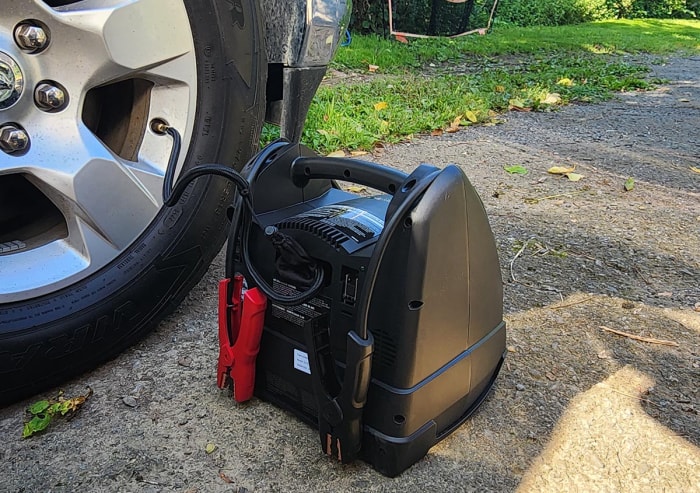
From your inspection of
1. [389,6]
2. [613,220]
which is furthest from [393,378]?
[389,6]

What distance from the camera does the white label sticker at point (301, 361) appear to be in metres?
1.29

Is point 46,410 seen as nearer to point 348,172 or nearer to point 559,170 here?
point 348,172

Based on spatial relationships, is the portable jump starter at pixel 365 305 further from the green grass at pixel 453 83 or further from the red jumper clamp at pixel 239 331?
the green grass at pixel 453 83

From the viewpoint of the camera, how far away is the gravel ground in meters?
1.22

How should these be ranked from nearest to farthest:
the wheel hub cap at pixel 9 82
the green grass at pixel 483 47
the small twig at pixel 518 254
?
1. the wheel hub cap at pixel 9 82
2. the small twig at pixel 518 254
3. the green grass at pixel 483 47

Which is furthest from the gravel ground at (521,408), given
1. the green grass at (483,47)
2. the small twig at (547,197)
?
the green grass at (483,47)

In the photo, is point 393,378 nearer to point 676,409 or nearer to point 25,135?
point 676,409

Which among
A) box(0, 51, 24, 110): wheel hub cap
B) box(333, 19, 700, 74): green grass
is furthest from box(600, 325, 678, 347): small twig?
box(333, 19, 700, 74): green grass

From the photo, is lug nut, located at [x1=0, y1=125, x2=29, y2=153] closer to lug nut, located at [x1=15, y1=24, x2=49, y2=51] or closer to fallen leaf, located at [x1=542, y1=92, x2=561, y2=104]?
lug nut, located at [x1=15, y1=24, x2=49, y2=51]

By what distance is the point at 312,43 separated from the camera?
1882 mm

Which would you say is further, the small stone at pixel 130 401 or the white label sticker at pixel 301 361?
the small stone at pixel 130 401

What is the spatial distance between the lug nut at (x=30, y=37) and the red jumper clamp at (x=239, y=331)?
69 cm

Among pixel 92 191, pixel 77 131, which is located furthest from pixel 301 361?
pixel 77 131

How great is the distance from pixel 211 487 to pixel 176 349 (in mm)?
513
